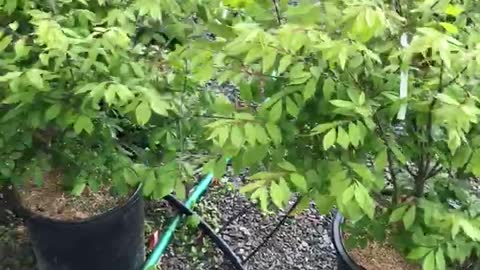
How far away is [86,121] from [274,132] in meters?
0.49

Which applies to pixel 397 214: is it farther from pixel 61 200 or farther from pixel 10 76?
pixel 61 200

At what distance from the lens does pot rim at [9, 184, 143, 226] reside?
2055 mm

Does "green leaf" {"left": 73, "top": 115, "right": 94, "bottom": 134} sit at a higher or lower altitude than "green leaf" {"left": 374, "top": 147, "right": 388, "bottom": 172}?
lower

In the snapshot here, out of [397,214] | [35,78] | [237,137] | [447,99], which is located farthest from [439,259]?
[35,78]

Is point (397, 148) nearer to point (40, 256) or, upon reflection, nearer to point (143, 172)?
point (143, 172)

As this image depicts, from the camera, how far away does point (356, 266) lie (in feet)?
5.96

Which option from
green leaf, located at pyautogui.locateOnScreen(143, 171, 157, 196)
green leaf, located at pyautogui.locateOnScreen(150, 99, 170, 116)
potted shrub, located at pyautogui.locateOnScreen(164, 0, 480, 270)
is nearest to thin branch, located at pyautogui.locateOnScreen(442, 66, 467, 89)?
potted shrub, located at pyautogui.locateOnScreen(164, 0, 480, 270)

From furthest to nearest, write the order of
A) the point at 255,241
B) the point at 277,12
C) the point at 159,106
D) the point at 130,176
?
the point at 255,241
the point at 130,176
the point at 159,106
the point at 277,12

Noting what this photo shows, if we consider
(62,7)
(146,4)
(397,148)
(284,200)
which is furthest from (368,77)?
(62,7)

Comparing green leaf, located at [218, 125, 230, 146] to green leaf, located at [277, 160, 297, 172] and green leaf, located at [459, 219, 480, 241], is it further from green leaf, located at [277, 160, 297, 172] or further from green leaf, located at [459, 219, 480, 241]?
green leaf, located at [459, 219, 480, 241]

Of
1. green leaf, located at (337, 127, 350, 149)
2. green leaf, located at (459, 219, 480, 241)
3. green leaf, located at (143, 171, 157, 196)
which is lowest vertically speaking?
green leaf, located at (143, 171, 157, 196)

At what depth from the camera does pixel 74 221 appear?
6.76ft

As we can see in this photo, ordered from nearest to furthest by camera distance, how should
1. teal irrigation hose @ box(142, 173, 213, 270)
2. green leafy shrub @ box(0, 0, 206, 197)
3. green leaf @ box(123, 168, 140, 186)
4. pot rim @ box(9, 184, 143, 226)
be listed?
green leafy shrub @ box(0, 0, 206, 197) < green leaf @ box(123, 168, 140, 186) < pot rim @ box(9, 184, 143, 226) < teal irrigation hose @ box(142, 173, 213, 270)

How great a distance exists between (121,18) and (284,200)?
2.03 ft
